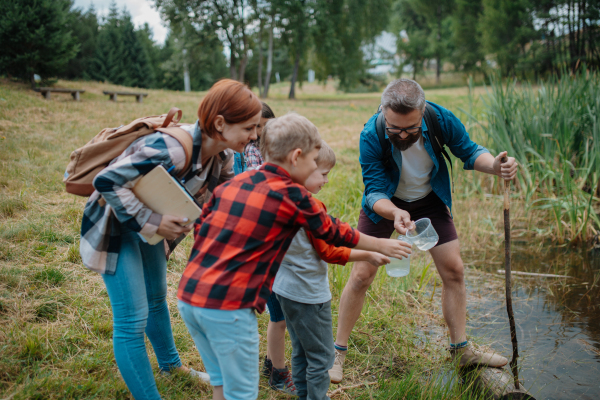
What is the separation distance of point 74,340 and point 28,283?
2.74 ft

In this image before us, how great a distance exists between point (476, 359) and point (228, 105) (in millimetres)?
2101

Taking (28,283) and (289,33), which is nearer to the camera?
(28,283)

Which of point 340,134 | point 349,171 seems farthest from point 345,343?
point 340,134

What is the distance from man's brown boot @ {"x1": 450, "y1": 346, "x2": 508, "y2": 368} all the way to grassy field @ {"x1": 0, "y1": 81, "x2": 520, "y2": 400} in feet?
0.45

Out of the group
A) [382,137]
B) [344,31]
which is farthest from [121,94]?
[344,31]

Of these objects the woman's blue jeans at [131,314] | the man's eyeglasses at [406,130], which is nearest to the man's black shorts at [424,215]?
the man's eyeglasses at [406,130]

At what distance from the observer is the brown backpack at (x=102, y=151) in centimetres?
175

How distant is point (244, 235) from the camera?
4.98ft

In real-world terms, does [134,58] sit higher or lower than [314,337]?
higher

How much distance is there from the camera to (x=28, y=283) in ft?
10.1

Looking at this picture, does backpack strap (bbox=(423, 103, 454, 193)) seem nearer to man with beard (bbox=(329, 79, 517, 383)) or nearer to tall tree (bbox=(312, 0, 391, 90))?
man with beard (bbox=(329, 79, 517, 383))

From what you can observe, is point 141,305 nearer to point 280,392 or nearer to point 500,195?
point 280,392

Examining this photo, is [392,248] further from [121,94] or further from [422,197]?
[121,94]

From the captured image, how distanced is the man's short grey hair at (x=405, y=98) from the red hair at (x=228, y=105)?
86 centimetres
